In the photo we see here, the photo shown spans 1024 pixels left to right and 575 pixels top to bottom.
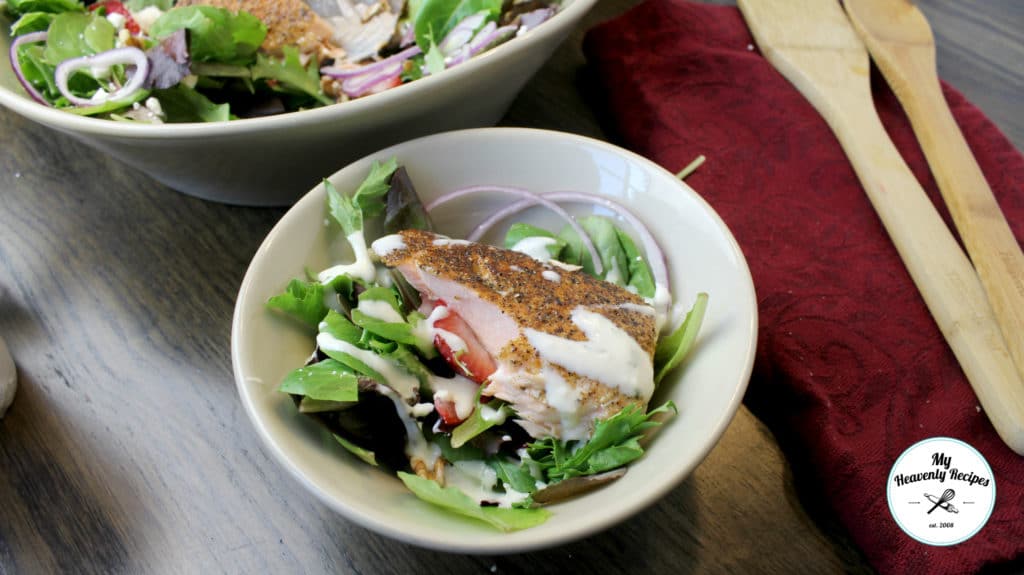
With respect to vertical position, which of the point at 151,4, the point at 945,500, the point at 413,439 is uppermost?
the point at 151,4

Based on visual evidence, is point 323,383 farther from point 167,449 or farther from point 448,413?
point 167,449

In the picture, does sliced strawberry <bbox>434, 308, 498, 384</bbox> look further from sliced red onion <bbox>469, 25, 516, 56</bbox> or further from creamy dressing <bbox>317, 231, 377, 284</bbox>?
sliced red onion <bbox>469, 25, 516, 56</bbox>

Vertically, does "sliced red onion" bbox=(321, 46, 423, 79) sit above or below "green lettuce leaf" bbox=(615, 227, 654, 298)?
above

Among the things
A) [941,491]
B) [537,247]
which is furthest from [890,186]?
[537,247]

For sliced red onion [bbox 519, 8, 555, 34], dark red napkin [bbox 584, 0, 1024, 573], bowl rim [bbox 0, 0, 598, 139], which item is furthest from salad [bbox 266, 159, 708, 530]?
sliced red onion [bbox 519, 8, 555, 34]

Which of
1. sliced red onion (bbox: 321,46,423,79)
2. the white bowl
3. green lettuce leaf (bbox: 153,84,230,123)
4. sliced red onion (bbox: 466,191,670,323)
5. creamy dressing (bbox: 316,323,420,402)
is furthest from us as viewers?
sliced red onion (bbox: 321,46,423,79)

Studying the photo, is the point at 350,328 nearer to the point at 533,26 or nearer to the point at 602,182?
the point at 602,182

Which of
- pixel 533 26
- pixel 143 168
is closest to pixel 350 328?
pixel 143 168

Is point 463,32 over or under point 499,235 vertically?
over
